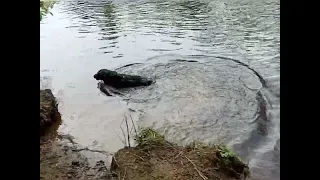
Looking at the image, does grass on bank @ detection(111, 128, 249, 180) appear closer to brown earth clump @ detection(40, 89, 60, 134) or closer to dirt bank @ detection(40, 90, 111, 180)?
dirt bank @ detection(40, 90, 111, 180)

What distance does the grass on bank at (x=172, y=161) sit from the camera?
157 cm

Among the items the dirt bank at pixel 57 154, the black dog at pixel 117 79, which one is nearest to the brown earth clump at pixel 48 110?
the dirt bank at pixel 57 154

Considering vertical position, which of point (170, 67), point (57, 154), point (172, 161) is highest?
point (170, 67)

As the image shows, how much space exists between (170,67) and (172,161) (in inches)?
26.4

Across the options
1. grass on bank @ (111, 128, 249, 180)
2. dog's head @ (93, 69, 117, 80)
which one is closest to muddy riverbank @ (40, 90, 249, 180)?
grass on bank @ (111, 128, 249, 180)

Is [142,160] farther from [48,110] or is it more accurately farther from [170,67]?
[170,67]

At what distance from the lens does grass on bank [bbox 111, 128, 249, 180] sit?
157 centimetres

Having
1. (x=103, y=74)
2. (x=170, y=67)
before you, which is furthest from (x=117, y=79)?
(x=170, y=67)

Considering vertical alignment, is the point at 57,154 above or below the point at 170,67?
below

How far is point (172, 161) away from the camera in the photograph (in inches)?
66.1

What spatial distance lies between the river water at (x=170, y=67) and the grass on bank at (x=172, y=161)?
6cm
